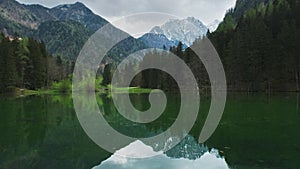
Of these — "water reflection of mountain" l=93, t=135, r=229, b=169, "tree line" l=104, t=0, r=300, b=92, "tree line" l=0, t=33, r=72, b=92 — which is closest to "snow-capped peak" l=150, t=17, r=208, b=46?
"tree line" l=104, t=0, r=300, b=92

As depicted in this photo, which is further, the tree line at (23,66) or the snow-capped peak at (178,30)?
the tree line at (23,66)

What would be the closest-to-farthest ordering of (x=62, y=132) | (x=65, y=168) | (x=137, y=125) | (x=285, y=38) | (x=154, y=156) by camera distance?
(x=65, y=168)
(x=154, y=156)
(x=62, y=132)
(x=137, y=125)
(x=285, y=38)

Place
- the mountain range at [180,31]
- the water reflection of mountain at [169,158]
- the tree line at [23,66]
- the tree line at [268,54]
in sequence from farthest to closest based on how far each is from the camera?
1. the tree line at [23,66]
2. the tree line at [268,54]
3. the mountain range at [180,31]
4. the water reflection of mountain at [169,158]

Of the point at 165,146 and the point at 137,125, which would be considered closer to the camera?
the point at 165,146

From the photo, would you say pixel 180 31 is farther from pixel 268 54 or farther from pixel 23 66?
pixel 23 66

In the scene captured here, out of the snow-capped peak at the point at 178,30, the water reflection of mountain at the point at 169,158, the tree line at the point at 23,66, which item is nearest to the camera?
the water reflection of mountain at the point at 169,158

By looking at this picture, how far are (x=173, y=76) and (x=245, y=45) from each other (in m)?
25.5

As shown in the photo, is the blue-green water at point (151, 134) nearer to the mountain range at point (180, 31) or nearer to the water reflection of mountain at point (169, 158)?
the water reflection of mountain at point (169, 158)

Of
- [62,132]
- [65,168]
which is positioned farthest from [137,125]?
[65,168]

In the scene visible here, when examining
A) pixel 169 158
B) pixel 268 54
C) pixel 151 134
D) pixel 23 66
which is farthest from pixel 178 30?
pixel 169 158

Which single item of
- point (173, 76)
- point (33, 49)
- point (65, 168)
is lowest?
point (65, 168)

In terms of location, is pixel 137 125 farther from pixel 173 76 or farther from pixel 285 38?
pixel 173 76

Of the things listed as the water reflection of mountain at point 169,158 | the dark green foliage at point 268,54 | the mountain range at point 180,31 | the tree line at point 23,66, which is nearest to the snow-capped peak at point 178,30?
the mountain range at point 180,31

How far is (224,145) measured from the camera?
10797mm
